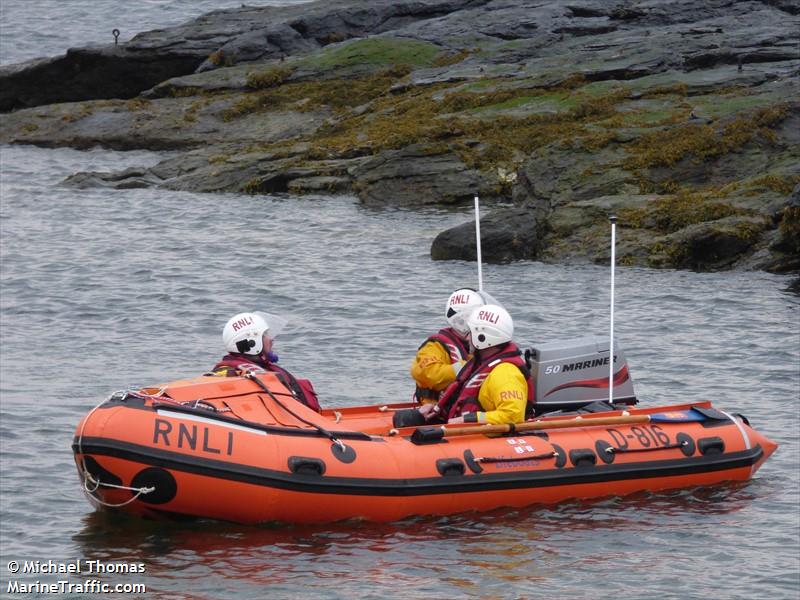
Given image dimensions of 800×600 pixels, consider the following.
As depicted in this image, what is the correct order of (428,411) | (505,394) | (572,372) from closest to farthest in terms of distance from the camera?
(505,394) < (428,411) < (572,372)

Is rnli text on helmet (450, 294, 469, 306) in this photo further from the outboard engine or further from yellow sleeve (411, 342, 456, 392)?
the outboard engine

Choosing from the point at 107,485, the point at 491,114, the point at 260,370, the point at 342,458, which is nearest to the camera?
the point at 107,485

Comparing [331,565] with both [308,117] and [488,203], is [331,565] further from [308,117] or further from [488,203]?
[308,117]

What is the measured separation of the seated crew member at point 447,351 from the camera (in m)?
12.6

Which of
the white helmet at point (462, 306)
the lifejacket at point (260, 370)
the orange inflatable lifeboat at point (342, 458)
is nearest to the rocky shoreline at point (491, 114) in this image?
the orange inflatable lifeboat at point (342, 458)

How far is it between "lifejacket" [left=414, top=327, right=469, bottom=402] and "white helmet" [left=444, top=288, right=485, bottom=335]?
0.09m

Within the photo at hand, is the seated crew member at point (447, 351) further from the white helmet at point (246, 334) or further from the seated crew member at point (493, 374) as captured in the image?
the white helmet at point (246, 334)

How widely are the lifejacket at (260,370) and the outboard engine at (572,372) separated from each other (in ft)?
6.76

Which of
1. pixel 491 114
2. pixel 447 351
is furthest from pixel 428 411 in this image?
pixel 491 114

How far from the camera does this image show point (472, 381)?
1211cm

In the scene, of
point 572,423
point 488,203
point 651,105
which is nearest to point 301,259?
point 488,203

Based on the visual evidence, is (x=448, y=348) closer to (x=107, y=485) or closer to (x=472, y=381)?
(x=472, y=381)

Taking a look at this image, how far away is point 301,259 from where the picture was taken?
22.9 m

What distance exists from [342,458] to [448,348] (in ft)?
6.03
